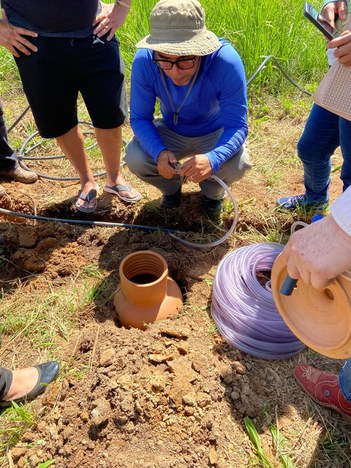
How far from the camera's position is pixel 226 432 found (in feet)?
5.82

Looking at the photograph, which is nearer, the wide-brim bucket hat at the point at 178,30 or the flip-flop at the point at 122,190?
the wide-brim bucket hat at the point at 178,30

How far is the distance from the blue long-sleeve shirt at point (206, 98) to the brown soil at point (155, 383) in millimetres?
656

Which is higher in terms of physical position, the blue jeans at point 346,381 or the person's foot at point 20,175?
the blue jeans at point 346,381

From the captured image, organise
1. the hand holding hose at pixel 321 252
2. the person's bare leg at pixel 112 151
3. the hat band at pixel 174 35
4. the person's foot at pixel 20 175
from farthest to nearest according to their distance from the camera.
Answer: the person's foot at pixel 20 175, the person's bare leg at pixel 112 151, the hat band at pixel 174 35, the hand holding hose at pixel 321 252

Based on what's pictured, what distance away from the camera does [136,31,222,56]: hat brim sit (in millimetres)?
2033

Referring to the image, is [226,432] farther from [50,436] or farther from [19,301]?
[19,301]

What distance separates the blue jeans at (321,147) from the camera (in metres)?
2.06

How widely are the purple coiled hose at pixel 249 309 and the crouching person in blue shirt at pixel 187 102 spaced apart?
1.73 ft

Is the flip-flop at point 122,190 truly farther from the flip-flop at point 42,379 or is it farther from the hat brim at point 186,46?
the flip-flop at point 42,379

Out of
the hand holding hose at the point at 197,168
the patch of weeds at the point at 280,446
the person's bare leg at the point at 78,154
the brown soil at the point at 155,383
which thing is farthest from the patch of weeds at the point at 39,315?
the patch of weeds at the point at 280,446

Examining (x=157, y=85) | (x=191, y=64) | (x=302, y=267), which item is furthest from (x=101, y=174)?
(x=302, y=267)

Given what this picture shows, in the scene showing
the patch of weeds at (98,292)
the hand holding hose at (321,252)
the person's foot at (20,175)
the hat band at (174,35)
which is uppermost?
the hat band at (174,35)

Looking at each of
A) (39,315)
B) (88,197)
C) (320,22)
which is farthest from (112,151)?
(320,22)

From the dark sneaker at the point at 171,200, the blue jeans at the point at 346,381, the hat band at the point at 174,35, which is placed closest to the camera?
the blue jeans at the point at 346,381
